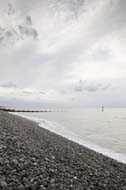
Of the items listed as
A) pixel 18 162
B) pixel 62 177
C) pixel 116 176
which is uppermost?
pixel 18 162

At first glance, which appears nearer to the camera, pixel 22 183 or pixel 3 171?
pixel 22 183

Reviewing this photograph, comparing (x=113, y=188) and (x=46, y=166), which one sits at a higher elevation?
(x=46, y=166)

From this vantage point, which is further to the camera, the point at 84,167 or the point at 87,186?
the point at 84,167

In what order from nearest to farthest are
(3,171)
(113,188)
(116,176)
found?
(3,171)
(113,188)
(116,176)

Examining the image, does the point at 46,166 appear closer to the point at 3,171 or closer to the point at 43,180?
the point at 43,180

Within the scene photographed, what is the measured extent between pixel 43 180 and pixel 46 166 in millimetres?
1539

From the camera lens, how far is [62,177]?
735 centimetres

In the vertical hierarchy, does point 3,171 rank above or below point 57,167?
above

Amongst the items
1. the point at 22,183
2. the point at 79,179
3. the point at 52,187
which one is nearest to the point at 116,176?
the point at 79,179

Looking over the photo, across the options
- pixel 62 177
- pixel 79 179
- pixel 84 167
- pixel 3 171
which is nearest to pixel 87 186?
pixel 79 179

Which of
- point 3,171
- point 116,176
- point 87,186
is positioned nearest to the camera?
point 3,171

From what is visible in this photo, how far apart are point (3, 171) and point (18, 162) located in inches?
44.1

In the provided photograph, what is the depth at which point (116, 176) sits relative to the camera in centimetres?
946

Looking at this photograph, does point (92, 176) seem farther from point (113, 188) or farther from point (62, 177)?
point (62, 177)
